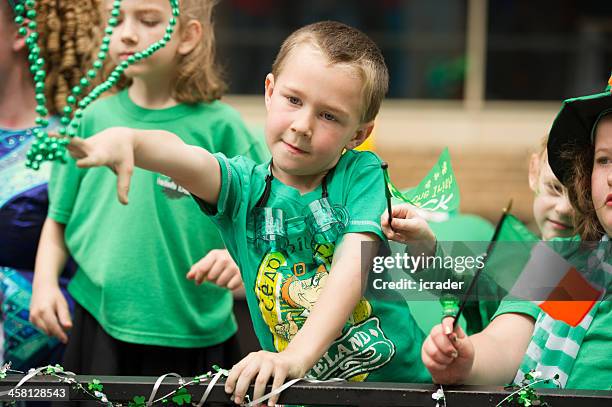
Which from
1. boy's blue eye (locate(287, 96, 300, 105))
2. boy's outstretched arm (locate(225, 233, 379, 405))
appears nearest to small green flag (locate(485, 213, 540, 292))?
boy's outstretched arm (locate(225, 233, 379, 405))

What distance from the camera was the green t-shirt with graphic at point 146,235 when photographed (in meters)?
2.39

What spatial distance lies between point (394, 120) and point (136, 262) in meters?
8.16

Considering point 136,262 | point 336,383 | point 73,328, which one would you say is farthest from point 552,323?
point 73,328

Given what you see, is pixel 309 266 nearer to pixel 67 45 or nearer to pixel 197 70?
pixel 197 70

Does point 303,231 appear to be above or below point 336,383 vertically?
above

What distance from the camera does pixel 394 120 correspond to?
1040 centimetres

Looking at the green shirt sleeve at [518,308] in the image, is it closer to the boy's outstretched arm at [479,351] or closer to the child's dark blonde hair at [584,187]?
the boy's outstretched arm at [479,351]

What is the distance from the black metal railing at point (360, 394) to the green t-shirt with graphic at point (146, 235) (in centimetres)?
86

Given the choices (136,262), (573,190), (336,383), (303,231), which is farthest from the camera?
(136,262)

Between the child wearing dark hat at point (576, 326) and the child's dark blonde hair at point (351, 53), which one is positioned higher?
the child's dark blonde hair at point (351, 53)

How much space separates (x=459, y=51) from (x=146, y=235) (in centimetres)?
868

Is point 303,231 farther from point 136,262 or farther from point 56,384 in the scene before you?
point 136,262

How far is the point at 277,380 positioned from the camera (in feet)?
4.97

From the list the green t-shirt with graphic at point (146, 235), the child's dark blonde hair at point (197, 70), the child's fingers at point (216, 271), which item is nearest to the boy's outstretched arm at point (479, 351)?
the child's fingers at point (216, 271)
